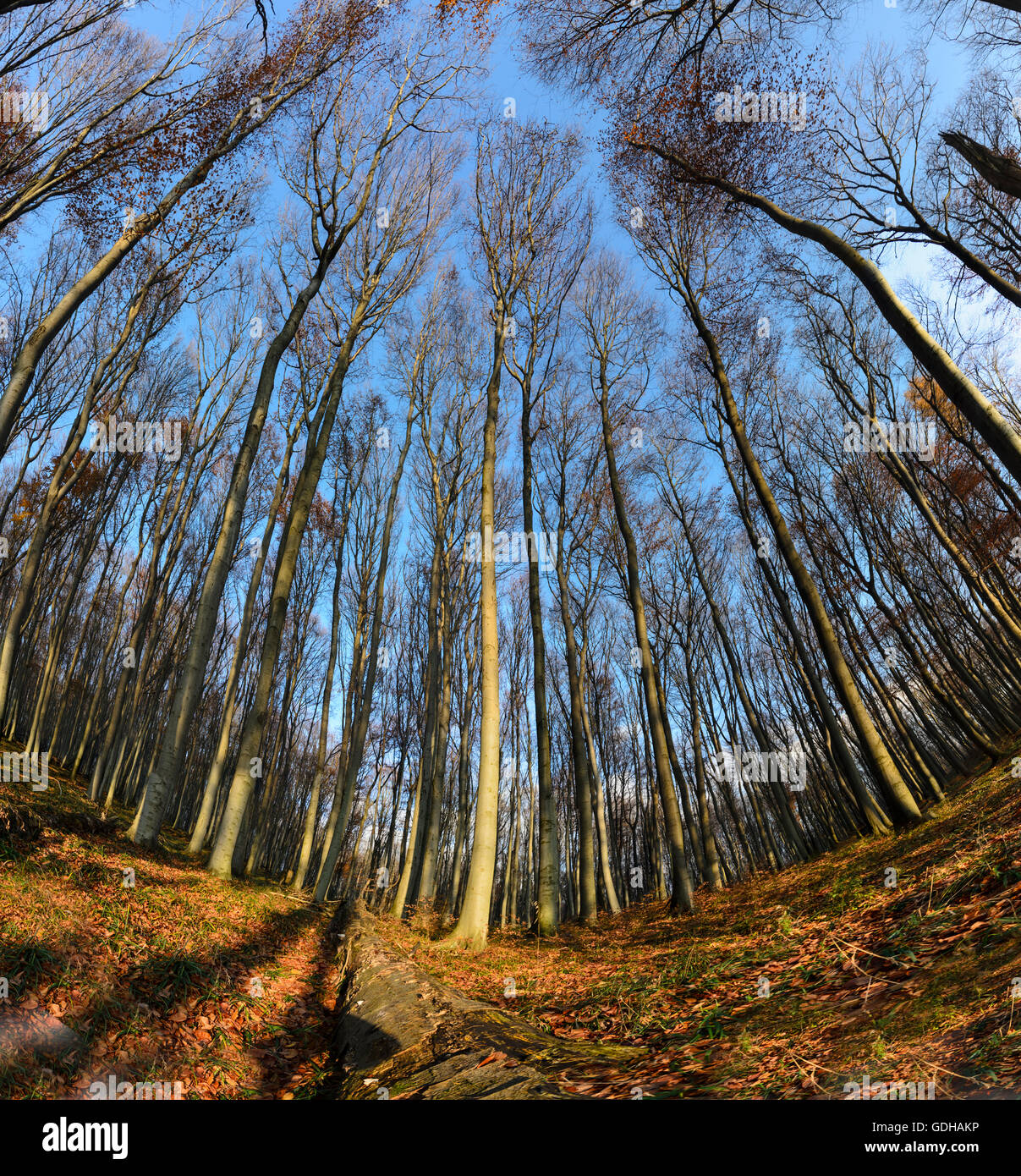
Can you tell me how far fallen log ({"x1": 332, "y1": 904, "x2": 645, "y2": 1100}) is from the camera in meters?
2.13

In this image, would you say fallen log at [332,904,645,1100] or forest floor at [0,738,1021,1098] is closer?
forest floor at [0,738,1021,1098]

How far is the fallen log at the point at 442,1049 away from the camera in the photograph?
213 centimetres

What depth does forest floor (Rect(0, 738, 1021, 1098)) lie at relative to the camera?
198 cm

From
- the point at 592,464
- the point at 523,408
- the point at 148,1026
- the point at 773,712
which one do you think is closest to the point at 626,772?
the point at 773,712

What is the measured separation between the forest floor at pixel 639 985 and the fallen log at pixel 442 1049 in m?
0.18

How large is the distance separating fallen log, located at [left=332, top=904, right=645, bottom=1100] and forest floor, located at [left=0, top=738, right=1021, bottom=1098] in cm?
18

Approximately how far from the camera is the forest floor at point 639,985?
6.50ft

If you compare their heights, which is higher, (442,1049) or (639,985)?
(442,1049)

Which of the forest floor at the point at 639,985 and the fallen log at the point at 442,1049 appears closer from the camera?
the forest floor at the point at 639,985

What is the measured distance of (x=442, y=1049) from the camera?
8.66 feet

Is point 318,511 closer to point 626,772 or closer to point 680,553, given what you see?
point 680,553

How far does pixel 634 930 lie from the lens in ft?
27.1

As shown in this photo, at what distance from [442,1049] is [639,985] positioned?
7.19 ft
